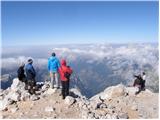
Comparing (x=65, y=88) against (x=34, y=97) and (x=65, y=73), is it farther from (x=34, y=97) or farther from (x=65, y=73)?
(x=34, y=97)

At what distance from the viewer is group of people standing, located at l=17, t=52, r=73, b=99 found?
23.2 metres

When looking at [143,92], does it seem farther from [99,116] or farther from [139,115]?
[99,116]

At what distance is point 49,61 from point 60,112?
411 centimetres

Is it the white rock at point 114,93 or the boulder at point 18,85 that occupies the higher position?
the boulder at point 18,85

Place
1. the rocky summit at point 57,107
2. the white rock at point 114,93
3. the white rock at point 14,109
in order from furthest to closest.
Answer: the white rock at point 114,93 < the white rock at point 14,109 < the rocky summit at point 57,107

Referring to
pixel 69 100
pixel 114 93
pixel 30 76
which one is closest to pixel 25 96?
pixel 30 76

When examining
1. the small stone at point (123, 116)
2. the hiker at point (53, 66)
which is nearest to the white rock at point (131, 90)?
the small stone at point (123, 116)

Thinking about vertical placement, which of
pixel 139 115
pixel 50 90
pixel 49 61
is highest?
pixel 49 61

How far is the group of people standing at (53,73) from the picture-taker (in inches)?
915

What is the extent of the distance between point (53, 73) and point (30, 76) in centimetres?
167

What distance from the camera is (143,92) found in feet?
107

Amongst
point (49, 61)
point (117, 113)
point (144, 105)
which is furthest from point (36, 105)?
point (144, 105)

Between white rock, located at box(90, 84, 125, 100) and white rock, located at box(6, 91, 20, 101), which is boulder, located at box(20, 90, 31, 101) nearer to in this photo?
white rock, located at box(6, 91, 20, 101)

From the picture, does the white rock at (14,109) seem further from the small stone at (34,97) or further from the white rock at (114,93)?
the white rock at (114,93)
